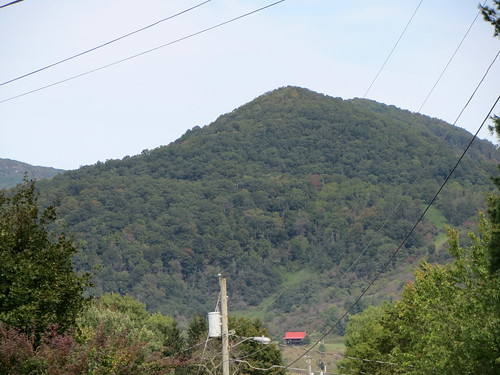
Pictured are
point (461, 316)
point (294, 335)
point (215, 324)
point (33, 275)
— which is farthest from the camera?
point (294, 335)

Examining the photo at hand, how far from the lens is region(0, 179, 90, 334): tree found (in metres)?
21.8

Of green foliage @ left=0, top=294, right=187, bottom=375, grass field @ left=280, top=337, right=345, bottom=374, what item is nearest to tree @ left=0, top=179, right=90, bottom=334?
green foliage @ left=0, top=294, right=187, bottom=375

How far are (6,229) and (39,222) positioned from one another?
5.03 feet

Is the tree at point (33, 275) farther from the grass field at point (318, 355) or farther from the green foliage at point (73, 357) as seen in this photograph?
the grass field at point (318, 355)

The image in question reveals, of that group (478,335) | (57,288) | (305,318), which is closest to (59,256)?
(57,288)

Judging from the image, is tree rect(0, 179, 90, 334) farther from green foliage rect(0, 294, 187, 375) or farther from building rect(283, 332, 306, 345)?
building rect(283, 332, 306, 345)

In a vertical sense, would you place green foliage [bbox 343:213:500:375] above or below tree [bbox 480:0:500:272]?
below

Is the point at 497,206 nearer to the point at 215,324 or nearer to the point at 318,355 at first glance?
the point at 215,324

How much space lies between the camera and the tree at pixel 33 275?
21.8 m

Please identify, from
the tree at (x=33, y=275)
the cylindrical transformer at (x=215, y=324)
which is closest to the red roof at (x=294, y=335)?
the cylindrical transformer at (x=215, y=324)

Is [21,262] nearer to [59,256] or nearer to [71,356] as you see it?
[59,256]

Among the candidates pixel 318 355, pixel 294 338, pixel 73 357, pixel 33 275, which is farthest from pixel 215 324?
pixel 294 338

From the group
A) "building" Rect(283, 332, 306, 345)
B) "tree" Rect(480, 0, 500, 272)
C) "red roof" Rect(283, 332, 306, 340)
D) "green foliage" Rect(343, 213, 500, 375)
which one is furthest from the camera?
"red roof" Rect(283, 332, 306, 340)

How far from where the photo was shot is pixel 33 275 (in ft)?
72.5
